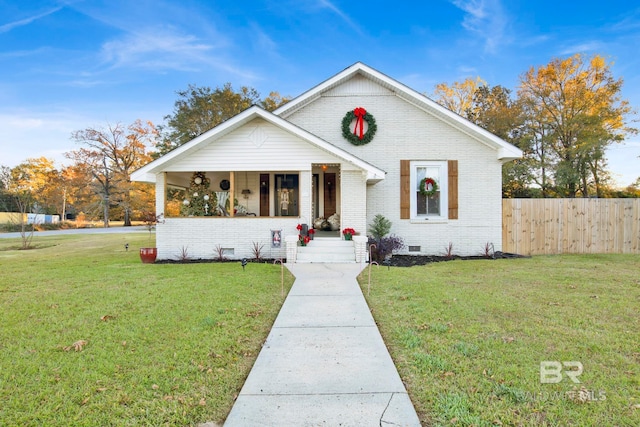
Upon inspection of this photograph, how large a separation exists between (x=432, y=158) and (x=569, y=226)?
5.54 metres

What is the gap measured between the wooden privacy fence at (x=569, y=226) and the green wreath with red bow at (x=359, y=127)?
5.42m

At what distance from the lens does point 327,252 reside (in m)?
9.87

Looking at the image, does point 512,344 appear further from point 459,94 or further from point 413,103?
point 459,94

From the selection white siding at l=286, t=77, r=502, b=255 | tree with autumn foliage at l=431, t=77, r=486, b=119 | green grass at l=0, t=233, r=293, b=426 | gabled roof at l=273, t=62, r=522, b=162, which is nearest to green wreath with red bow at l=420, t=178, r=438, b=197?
white siding at l=286, t=77, r=502, b=255

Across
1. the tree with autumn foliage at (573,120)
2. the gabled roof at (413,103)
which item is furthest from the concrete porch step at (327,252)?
the tree with autumn foliage at (573,120)

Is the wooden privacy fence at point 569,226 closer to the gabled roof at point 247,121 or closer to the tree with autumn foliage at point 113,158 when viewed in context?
the gabled roof at point 247,121

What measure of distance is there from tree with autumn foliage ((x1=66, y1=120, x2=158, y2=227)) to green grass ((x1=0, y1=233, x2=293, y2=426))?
109ft

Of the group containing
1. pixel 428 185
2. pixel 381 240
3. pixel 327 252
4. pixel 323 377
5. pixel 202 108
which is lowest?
pixel 323 377

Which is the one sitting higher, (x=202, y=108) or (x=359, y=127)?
(x=202, y=108)

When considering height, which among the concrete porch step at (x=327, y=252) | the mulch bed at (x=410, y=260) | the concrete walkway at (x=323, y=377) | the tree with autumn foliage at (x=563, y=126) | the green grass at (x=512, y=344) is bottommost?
the concrete walkway at (x=323, y=377)

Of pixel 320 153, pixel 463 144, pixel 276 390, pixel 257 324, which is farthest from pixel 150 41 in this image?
pixel 276 390

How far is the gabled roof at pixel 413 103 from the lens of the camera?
11156mm

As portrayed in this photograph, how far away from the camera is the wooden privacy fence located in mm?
11672

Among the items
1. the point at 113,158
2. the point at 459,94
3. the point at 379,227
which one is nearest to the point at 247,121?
the point at 379,227
